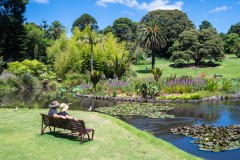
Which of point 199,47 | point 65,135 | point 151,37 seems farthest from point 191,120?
point 199,47

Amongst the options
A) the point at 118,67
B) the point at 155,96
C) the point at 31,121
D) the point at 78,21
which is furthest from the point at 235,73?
the point at 78,21

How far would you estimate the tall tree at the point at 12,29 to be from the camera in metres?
47.8

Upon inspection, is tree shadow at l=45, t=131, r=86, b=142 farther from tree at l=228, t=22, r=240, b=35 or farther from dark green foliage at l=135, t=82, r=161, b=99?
tree at l=228, t=22, r=240, b=35

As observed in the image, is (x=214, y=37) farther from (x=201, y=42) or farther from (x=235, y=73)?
(x=235, y=73)

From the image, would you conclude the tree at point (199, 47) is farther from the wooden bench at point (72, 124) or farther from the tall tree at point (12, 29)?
the wooden bench at point (72, 124)

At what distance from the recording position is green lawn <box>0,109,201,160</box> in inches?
325

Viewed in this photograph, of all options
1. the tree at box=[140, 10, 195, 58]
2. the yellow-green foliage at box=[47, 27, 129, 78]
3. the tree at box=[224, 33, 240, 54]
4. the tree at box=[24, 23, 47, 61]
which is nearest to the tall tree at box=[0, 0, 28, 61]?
the tree at box=[24, 23, 47, 61]

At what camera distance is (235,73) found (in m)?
45.0

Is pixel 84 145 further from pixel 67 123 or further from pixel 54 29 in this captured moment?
pixel 54 29

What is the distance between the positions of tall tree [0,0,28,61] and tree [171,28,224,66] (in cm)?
2645

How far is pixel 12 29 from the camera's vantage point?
48750mm

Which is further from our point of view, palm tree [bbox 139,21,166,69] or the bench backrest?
palm tree [bbox 139,21,166,69]

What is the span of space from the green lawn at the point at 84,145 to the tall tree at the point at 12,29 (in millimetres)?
39277

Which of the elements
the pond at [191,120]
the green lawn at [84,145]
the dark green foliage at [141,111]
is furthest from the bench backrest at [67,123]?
the dark green foliage at [141,111]
